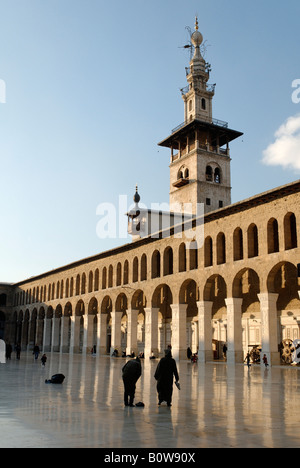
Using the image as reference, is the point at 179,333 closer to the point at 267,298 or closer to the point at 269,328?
the point at 269,328

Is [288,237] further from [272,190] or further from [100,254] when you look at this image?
[100,254]

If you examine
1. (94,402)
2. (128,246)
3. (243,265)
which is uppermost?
(128,246)

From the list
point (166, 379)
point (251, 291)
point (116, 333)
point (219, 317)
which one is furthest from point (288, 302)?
point (166, 379)

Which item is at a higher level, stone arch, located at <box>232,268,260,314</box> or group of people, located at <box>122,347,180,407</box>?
stone arch, located at <box>232,268,260,314</box>

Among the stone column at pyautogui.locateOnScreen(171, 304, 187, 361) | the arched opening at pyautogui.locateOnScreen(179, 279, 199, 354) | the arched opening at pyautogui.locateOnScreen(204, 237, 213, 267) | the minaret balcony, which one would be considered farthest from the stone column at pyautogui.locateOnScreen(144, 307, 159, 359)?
the minaret balcony

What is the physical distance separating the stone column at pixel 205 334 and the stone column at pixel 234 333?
2443 mm

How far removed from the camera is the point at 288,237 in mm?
25250

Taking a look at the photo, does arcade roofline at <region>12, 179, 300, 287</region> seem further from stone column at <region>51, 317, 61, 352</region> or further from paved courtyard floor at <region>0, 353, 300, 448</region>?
paved courtyard floor at <region>0, 353, 300, 448</region>

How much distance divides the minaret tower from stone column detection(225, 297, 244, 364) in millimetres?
22351

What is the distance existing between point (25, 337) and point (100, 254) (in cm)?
2698

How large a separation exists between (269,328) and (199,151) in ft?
93.2

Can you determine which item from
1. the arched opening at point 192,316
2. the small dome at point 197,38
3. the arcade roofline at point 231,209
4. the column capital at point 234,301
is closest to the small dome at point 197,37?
the small dome at point 197,38

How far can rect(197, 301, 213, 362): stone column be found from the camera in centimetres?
3042
